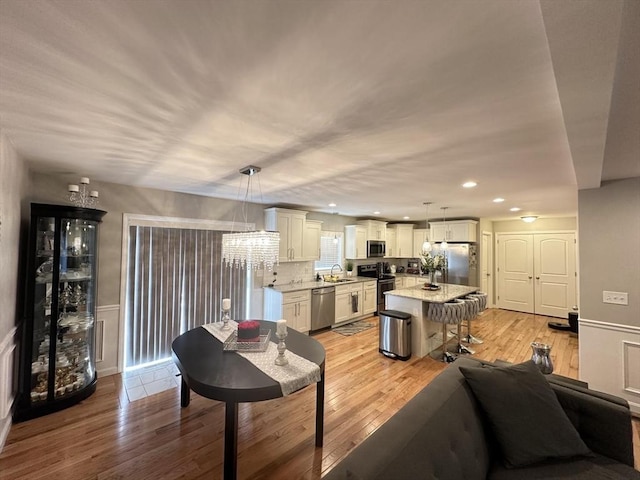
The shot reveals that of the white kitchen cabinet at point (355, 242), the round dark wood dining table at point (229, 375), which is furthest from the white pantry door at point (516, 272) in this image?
the round dark wood dining table at point (229, 375)

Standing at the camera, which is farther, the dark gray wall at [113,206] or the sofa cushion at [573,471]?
the dark gray wall at [113,206]

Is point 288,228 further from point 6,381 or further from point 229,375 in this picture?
point 6,381

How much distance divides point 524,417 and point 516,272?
6.70m

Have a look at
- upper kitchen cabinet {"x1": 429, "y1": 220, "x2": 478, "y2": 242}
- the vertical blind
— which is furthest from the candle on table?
upper kitchen cabinet {"x1": 429, "y1": 220, "x2": 478, "y2": 242}

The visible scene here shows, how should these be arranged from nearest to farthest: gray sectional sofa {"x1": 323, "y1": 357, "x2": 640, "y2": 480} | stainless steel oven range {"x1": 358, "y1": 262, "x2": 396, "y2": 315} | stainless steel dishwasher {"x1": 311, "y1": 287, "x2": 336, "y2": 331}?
gray sectional sofa {"x1": 323, "y1": 357, "x2": 640, "y2": 480} → stainless steel dishwasher {"x1": 311, "y1": 287, "x2": 336, "y2": 331} → stainless steel oven range {"x1": 358, "y1": 262, "x2": 396, "y2": 315}

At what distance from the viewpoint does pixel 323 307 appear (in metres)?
5.14

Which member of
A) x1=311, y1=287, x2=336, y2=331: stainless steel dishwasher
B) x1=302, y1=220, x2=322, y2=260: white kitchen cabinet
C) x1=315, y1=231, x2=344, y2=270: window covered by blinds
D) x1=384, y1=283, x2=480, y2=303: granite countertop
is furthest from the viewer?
x1=315, y1=231, x2=344, y2=270: window covered by blinds

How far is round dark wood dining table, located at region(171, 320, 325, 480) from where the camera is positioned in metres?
1.69

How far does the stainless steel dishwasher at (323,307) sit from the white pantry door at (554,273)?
5.29 metres

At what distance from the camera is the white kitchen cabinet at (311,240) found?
5.30 meters

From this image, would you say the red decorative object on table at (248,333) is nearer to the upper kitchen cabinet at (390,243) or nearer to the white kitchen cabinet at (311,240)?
the white kitchen cabinet at (311,240)

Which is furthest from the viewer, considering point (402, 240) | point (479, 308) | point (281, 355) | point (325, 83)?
point (402, 240)

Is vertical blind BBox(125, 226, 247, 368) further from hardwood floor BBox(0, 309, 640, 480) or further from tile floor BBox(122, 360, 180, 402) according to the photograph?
hardwood floor BBox(0, 309, 640, 480)

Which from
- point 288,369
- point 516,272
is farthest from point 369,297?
point 288,369
